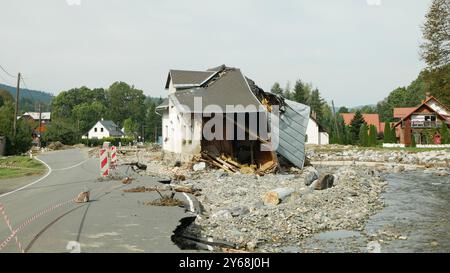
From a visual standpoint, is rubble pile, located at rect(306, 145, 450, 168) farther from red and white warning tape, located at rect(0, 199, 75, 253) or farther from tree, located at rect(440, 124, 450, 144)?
red and white warning tape, located at rect(0, 199, 75, 253)

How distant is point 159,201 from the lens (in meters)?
13.4

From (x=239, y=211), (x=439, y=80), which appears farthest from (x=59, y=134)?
(x=239, y=211)

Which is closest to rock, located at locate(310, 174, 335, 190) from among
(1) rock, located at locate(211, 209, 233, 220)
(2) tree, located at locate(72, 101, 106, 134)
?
(1) rock, located at locate(211, 209, 233, 220)

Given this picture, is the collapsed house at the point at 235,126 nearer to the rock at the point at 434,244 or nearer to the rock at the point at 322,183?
the rock at the point at 322,183

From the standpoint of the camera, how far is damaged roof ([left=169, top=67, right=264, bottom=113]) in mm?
25938

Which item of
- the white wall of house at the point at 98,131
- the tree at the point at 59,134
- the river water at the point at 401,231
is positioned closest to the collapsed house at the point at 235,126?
the river water at the point at 401,231

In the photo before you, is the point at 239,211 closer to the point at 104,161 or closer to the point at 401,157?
the point at 104,161

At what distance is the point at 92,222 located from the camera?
1022cm

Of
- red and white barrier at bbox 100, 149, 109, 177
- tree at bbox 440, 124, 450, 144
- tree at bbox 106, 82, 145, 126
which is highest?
tree at bbox 106, 82, 145, 126

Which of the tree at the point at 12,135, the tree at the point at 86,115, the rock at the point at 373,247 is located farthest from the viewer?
the tree at the point at 86,115

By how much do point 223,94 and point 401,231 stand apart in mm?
17158

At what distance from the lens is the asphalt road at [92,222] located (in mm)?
8102
